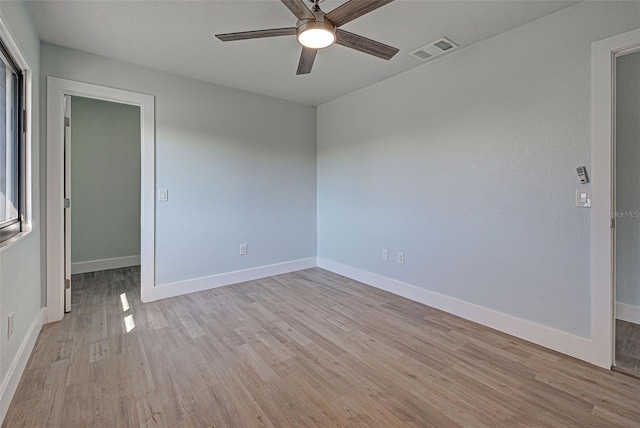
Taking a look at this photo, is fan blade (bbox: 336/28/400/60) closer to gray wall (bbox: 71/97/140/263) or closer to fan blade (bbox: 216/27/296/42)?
fan blade (bbox: 216/27/296/42)

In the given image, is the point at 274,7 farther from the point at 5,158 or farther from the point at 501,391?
the point at 501,391

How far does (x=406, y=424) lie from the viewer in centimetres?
147

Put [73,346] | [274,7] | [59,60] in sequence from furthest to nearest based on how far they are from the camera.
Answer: [59,60], [73,346], [274,7]

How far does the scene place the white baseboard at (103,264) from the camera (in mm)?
4180

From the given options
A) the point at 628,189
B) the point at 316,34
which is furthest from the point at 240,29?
the point at 628,189

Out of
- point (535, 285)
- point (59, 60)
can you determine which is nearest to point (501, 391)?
point (535, 285)

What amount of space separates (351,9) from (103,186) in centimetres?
448

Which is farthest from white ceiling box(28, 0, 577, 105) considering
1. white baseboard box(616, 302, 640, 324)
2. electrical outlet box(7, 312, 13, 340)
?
white baseboard box(616, 302, 640, 324)

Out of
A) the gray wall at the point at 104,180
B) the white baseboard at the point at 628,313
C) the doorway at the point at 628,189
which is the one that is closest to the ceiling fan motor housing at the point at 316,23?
the doorway at the point at 628,189

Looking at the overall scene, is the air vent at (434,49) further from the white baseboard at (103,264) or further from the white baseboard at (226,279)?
the white baseboard at (103,264)

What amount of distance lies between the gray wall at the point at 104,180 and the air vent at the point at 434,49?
4.13m

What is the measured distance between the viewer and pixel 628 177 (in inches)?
103

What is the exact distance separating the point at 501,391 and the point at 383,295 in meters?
1.61

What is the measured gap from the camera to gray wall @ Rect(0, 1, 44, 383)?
1.62 meters
